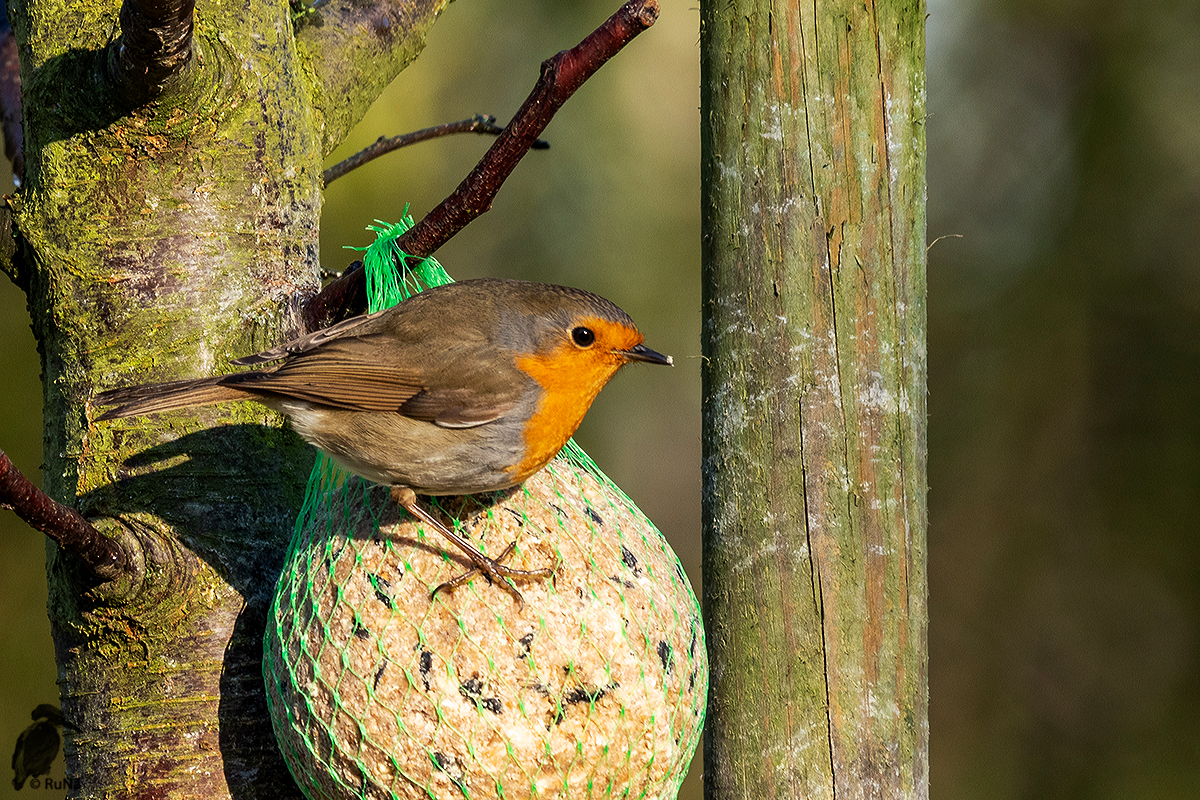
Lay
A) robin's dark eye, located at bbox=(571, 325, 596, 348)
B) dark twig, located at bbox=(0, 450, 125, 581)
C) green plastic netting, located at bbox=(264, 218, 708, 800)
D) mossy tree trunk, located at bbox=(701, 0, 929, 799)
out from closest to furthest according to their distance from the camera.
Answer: dark twig, located at bbox=(0, 450, 125, 581) → green plastic netting, located at bbox=(264, 218, 708, 800) → mossy tree trunk, located at bbox=(701, 0, 929, 799) → robin's dark eye, located at bbox=(571, 325, 596, 348)

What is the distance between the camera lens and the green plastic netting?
7.25 feet

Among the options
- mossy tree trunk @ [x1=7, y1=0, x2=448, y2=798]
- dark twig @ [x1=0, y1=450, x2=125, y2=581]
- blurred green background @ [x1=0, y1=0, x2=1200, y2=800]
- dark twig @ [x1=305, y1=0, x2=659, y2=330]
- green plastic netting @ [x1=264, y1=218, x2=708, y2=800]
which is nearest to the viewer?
dark twig @ [x1=0, y1=450, x2=125, y2=581]

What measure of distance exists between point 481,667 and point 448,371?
0.79 meters

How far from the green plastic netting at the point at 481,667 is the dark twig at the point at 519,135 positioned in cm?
62

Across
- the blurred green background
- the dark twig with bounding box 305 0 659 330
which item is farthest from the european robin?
the blurred green background

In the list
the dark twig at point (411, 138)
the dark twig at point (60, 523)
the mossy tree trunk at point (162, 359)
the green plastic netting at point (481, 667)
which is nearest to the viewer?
the dark twig at point (60, 523)

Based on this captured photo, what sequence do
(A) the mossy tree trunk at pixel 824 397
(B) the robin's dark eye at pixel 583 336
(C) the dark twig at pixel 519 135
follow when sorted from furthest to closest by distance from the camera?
(B) the robin's dark eye at pixel 583 336
(A) the mossy tree trunk at pixel 824 397
(C) the dark twig at pixel 519 135

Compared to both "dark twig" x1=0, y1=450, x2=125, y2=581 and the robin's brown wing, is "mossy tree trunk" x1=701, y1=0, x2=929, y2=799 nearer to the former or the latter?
the robin's brown wing

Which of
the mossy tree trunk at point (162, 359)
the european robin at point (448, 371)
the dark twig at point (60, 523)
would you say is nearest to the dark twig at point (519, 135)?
the european robin at point (448, 371)

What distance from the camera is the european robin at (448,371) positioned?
2.56 metres

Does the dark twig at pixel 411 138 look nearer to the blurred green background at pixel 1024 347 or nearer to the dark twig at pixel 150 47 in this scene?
the dark twig at pixel 150 47

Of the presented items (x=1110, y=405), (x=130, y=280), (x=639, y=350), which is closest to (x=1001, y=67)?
(x=1110, y=405)

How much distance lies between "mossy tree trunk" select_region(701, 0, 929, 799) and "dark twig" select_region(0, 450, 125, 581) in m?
1.34

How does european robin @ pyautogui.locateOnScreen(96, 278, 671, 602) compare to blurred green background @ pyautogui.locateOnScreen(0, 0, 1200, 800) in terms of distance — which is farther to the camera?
blurred green background @ pyautogui.locateOnScreen(0, 0, 1200, 800)
